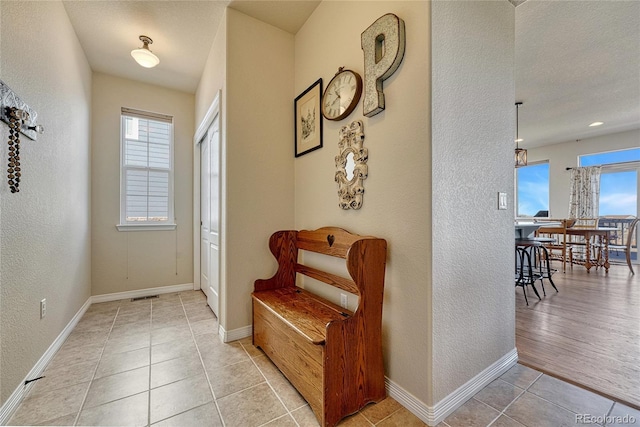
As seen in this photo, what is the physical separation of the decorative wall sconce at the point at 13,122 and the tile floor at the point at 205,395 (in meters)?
1.29

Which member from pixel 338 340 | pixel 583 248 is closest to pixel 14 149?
pixel 338 340

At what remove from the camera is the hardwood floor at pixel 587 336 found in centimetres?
171

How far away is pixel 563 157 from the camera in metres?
6.31

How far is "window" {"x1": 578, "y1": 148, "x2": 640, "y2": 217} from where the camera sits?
5.45 m

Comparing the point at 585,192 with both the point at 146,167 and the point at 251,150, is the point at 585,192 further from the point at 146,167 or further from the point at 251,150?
the point at 146,167

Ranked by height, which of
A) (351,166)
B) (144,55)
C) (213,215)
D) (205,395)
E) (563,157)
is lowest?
(205,395)

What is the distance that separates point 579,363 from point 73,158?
463 cm

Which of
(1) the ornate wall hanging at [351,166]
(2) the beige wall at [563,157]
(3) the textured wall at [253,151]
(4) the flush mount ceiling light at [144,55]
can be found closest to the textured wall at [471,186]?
(1) the ornate wall hanging at [351,166]

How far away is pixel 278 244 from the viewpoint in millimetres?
2342

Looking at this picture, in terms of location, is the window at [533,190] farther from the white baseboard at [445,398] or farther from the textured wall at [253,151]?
the textured wall at [253,151]

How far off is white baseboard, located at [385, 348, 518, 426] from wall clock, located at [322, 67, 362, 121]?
1.79 m

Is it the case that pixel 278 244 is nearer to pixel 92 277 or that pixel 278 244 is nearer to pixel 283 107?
pixel 283 107

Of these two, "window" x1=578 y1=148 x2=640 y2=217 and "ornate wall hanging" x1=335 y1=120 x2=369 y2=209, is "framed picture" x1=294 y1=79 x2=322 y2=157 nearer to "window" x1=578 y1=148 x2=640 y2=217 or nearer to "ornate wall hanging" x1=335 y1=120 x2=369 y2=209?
"ornate wall hanging" x1=335 y1=120 x2=369 y2=209

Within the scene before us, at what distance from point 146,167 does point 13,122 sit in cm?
222
